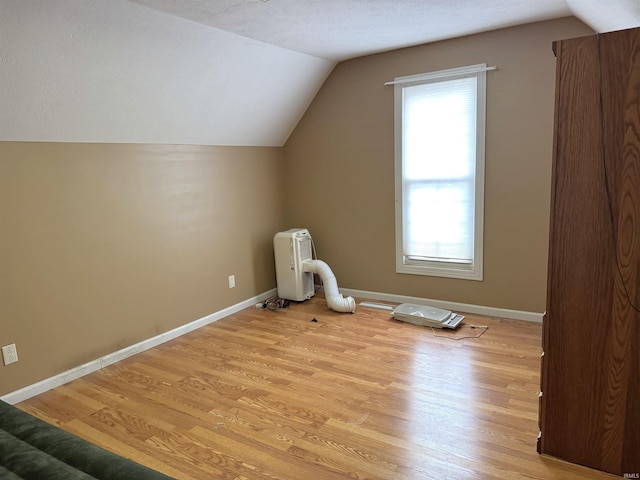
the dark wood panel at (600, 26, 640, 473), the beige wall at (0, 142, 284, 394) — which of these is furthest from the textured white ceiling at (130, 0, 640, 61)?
the beige wall at (0, 142, 284, 394)

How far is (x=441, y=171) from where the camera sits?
159 inches

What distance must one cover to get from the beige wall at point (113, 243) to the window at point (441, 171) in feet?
4.86

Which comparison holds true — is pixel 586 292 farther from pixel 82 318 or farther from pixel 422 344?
pixel 82 318

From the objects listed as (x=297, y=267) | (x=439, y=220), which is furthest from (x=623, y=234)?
(x=297, y=267)

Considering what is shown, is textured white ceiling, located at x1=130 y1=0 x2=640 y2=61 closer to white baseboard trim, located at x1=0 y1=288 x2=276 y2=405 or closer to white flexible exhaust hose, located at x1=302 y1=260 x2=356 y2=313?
white flexible exhaust hose, located at x1=302 y1=260 x2=356 y2=313

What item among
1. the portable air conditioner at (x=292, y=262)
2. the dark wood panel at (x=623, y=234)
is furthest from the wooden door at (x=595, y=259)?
the portable air conditioner at (x=292, y=262)

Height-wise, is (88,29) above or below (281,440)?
above

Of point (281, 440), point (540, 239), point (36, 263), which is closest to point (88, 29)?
point (36, 263)

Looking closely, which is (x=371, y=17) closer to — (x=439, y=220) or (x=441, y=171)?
(x=441, y=171)

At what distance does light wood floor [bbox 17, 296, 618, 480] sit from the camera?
213 centimetres

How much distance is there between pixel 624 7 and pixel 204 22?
2.32 metres

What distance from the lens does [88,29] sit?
2.51 m

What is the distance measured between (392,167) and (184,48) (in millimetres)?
2086

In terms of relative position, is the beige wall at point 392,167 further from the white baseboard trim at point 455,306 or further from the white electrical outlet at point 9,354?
the white electrical outlet at point 9,354
